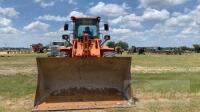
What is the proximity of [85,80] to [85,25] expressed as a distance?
703 cm

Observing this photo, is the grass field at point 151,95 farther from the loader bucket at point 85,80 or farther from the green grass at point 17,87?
the loader bucket at point 85,80

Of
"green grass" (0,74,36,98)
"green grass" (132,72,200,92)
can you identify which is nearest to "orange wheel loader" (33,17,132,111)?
"green grass" (0,74,36,98)

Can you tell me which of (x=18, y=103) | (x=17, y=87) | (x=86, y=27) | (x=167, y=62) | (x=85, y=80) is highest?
(x=86, y=27)

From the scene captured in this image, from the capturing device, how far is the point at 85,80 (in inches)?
405

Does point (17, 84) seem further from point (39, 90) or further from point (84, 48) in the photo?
point (39, 90)

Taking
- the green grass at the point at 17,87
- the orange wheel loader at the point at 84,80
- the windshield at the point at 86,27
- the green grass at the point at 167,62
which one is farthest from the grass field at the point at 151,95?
the green grass at the point at 167,62

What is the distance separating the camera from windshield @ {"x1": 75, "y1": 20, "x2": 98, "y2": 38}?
16469 mm

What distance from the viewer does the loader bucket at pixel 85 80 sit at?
9773 mm

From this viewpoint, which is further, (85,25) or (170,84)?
(85,25)

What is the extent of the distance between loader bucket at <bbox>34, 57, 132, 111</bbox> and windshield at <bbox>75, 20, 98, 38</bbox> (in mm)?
6076

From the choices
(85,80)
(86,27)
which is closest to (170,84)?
(85,80)

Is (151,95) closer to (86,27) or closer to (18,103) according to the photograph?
(18,103)

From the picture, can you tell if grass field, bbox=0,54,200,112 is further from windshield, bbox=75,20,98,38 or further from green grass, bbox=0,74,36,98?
windshield, bbox=75,20,98,38

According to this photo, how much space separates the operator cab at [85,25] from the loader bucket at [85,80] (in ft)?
20.2
